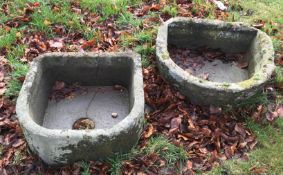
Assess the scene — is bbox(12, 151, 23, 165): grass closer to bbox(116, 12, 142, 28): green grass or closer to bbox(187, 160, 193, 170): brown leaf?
bbox(187, 160, 193, 170): brown leaf

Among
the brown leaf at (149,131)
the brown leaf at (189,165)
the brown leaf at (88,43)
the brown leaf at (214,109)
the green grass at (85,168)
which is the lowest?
the brown leaf at (189,165)

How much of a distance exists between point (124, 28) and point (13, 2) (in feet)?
5.56

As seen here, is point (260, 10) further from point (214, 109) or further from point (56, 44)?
point (56, 44)

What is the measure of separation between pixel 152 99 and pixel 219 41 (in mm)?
1308

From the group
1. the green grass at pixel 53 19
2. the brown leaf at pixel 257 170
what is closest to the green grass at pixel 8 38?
the green grass at pixel 53 19

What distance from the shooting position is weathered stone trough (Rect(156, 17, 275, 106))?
3.87 m

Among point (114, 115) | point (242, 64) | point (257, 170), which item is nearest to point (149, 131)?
point (114, 115)

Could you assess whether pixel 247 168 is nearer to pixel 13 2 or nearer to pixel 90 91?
pixel 90 91

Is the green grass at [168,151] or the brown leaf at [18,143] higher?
the green grass at [168,151]

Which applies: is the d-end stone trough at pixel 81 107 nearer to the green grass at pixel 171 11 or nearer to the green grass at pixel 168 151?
the green grass at pixel 168 151

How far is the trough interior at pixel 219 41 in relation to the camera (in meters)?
4.64

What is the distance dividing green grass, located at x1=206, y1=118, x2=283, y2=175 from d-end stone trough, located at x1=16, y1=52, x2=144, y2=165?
95cm

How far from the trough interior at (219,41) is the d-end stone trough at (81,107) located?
3.42 feet

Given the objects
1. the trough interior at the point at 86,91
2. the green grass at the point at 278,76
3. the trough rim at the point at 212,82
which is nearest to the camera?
the trough rim at the point at 212,82
